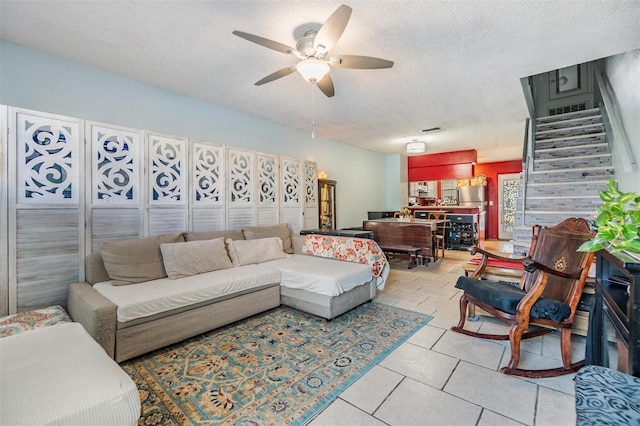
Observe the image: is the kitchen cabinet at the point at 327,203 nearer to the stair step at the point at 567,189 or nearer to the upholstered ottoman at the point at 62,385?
the stair step at the point at 567,189

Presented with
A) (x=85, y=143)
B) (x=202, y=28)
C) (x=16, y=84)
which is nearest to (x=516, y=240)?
(x=202, y=28)

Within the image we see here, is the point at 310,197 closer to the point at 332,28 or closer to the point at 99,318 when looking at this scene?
the point at 332,28

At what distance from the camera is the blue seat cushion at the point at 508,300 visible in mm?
1979

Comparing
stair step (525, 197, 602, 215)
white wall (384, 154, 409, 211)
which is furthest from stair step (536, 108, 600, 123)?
white wall (384, 154, 409, 211)

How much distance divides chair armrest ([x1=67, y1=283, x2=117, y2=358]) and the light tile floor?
158cm

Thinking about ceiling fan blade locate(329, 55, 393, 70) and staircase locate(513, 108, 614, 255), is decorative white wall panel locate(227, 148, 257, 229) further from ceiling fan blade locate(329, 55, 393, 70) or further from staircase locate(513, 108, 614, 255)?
staircase locate(513, 108, 614, 255)

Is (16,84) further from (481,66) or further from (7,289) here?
(481,66)

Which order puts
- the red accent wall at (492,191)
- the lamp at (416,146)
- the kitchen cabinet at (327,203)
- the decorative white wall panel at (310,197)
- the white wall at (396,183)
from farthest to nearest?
the red accent wall at (492,191), the white wall at (396,183), the lamp at (416,146), the kitchen cabinet at (327,203), the decorative white wall panel at (310,197)

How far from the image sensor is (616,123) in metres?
3.59

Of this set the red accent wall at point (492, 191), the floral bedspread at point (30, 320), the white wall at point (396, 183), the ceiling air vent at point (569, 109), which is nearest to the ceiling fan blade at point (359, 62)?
the floral bedspread at point (30, 320)

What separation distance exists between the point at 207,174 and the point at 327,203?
2.61 m

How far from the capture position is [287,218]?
4.63 meters

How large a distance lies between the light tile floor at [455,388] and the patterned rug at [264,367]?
4.9 inches

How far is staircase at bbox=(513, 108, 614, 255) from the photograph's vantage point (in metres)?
4.00
